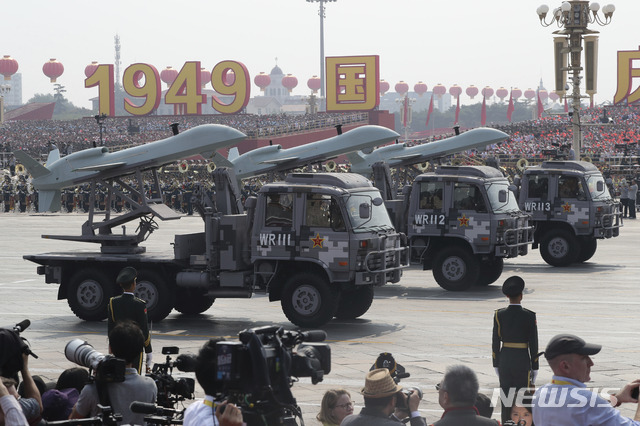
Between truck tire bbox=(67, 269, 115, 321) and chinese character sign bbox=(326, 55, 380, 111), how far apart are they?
68.1 metres

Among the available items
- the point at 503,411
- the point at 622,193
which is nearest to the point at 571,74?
the point at 622,193

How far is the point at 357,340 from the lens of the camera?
49.8 feet

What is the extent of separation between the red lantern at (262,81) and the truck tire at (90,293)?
138 metres

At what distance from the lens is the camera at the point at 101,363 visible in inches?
252

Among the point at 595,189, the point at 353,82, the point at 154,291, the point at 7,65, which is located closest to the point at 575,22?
the point at 595,189

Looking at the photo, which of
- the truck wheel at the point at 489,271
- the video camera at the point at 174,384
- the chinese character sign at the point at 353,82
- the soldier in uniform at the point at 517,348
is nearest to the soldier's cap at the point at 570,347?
the video camera at the point at 174,384

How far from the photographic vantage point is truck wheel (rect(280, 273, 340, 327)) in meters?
15.8

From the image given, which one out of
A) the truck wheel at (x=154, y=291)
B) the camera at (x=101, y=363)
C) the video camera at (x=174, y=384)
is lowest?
the truck wheel at (x=154, y=291)

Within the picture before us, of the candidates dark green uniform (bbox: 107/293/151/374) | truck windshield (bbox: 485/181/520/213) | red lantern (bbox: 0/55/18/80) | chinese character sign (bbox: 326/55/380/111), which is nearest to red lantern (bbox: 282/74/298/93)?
red lantern (bbox: 0/55/18/80)

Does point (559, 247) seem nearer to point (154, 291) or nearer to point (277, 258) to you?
point (277, 258)

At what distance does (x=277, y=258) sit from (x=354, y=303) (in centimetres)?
191

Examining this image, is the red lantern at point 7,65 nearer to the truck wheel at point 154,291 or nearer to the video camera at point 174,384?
the truck wheel at point 154,291

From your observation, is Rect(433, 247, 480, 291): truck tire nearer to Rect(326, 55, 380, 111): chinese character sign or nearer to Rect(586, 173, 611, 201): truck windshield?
Rect(586, 173, 611, 201): truck windshield

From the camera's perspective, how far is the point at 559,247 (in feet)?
82.7
